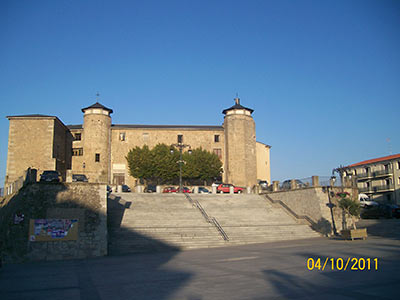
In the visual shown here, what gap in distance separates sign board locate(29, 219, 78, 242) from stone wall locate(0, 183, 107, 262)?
0.19 meters

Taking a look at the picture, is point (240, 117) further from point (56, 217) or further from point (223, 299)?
point (223, 299)

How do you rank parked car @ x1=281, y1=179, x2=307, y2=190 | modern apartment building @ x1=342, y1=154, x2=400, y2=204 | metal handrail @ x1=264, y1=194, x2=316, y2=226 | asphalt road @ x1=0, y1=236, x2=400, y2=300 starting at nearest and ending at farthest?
asphalt road @ x1=0, y1=236, x2=400, y2=300 → metal handrail @ x1=264, y1=194, x2=316, y2=226 → parked car @ x1=281, y1=179, x2=307, y2=190 → modern apartment building @ x1=342, y1=154, x2=400, y2=204

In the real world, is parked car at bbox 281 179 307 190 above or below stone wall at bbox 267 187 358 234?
above

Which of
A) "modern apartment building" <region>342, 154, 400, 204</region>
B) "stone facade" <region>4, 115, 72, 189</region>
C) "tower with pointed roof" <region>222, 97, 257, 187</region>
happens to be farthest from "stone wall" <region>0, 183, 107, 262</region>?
"modern apartment building" <region>342, 154, 400, 204</region>

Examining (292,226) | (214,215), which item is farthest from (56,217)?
(292,226)

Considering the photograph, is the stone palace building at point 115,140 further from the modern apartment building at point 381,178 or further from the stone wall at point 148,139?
the modern apartment building at point 381,178

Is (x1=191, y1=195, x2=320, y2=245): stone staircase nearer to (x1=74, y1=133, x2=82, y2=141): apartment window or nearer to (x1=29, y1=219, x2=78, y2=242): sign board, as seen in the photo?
(x1=29, y1=219, x2=78, y2=242): sign board

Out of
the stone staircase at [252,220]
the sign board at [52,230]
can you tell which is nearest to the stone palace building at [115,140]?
the stone staircase at [252,220]

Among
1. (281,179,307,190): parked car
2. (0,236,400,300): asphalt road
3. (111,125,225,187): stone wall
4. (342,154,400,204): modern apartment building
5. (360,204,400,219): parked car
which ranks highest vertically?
(111,125,225,187): stone wall

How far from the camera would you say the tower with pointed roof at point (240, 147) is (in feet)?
160

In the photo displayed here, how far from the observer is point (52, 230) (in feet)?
58.4
